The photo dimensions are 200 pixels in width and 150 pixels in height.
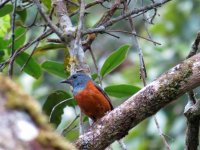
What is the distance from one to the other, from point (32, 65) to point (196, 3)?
432cm

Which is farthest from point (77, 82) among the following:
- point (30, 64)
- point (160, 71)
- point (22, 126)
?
point (22, 126)

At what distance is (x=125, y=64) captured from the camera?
9.35 m

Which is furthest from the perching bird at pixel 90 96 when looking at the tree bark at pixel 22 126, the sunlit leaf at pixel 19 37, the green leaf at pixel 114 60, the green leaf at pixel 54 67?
the tree bark at pixel 22 126

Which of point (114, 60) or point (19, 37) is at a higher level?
point (19, 37)

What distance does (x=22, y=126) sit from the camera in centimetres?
104

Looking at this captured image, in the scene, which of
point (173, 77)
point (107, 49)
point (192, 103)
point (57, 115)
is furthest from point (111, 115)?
point (107, 49)

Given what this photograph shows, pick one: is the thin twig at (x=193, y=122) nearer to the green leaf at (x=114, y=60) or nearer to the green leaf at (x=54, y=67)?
the green leaf at (x=114, y=60)

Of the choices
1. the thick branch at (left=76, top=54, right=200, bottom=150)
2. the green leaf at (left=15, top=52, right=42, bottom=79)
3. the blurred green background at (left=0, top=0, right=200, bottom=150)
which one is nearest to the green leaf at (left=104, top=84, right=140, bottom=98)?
the green leaf at (left=15, top=52, right=42, bottom=79)

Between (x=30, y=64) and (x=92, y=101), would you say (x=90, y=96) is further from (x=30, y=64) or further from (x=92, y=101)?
(x=30, y=64)

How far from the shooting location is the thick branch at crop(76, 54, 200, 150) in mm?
2432

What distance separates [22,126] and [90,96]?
3.14 m

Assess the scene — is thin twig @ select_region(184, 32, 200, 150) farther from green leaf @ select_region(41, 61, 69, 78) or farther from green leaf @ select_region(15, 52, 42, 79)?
green leaf @ select_region(15, 52, 42, 79)

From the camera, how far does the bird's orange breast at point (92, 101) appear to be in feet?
12.8

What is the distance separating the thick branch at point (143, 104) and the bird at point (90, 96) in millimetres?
1391
